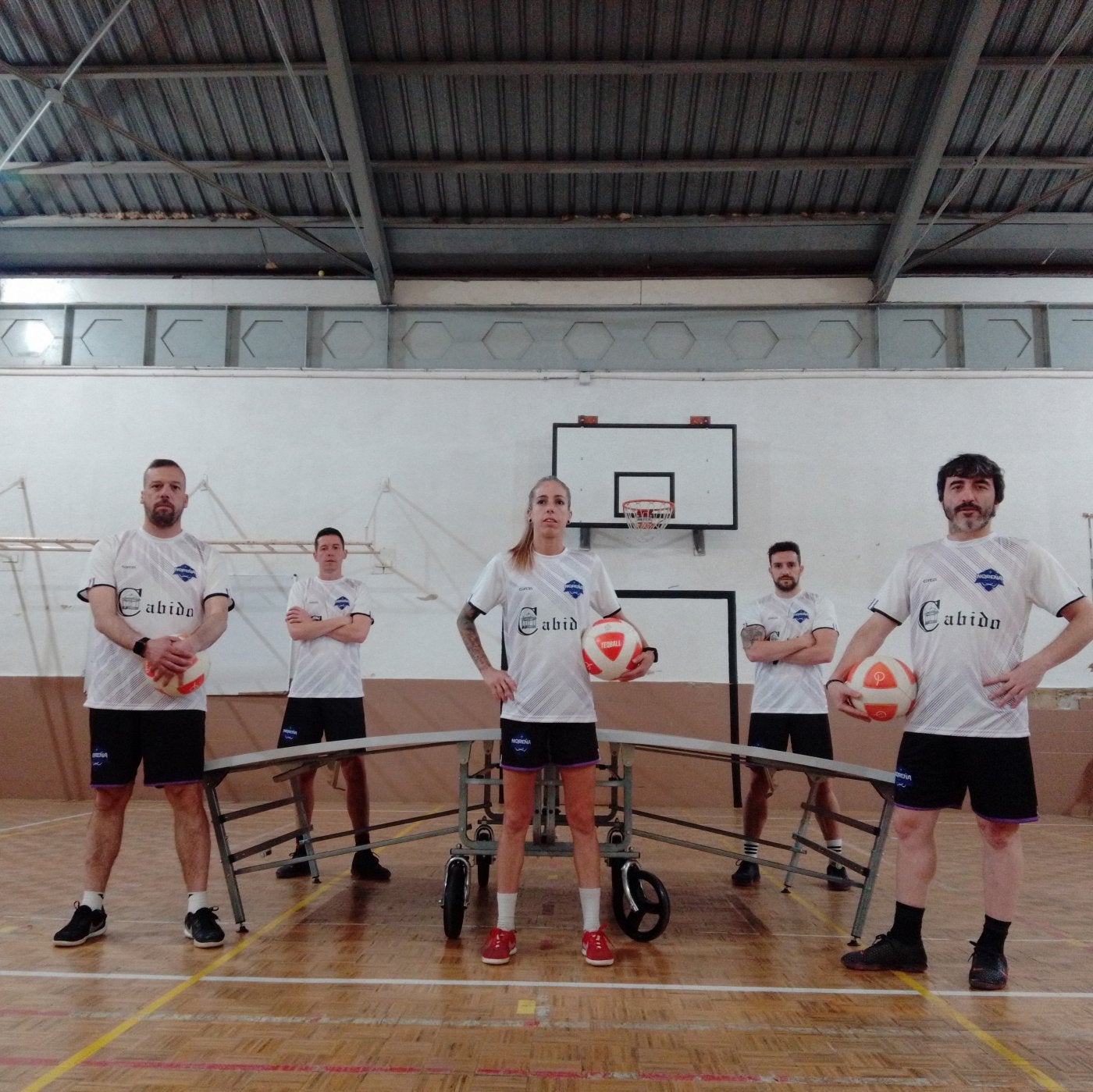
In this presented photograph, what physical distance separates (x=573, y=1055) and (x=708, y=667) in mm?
5856

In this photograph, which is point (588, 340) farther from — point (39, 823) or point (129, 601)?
point (39, 823)

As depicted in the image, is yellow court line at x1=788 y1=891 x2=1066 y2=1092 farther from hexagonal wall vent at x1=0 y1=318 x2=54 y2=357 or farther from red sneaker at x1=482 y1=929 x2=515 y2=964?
hexagonal wall vent at x1=0 y1=318 x2=54 y2=357

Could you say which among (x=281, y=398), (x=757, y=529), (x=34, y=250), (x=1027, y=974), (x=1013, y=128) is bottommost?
(x=1027, y=974)

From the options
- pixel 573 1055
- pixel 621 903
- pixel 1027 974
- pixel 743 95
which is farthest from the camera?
pixel 743 95

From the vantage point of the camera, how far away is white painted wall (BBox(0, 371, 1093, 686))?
313 inches

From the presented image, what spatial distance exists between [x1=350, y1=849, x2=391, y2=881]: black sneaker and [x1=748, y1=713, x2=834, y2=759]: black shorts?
205cm

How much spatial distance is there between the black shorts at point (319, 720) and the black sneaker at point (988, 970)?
3.05 m

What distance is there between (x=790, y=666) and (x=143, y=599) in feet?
10.3

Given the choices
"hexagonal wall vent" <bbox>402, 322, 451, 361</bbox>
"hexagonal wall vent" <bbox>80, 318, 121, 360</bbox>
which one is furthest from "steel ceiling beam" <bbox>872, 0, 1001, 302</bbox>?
"hexagonal wall vent" <bbox>80, 318, 121, 360</bbox>

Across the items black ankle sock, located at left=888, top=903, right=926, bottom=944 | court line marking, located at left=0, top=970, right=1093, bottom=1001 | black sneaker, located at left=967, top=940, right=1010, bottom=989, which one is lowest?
court line marking, located at left=0, top=970, right=1093, bottom=1001

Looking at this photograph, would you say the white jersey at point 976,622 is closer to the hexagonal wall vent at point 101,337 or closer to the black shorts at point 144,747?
the black shorts at point 144,747

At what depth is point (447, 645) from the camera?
26.2 feet

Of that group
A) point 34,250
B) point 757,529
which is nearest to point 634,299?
point 757,529

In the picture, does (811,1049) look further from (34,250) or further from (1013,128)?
(34,250)
